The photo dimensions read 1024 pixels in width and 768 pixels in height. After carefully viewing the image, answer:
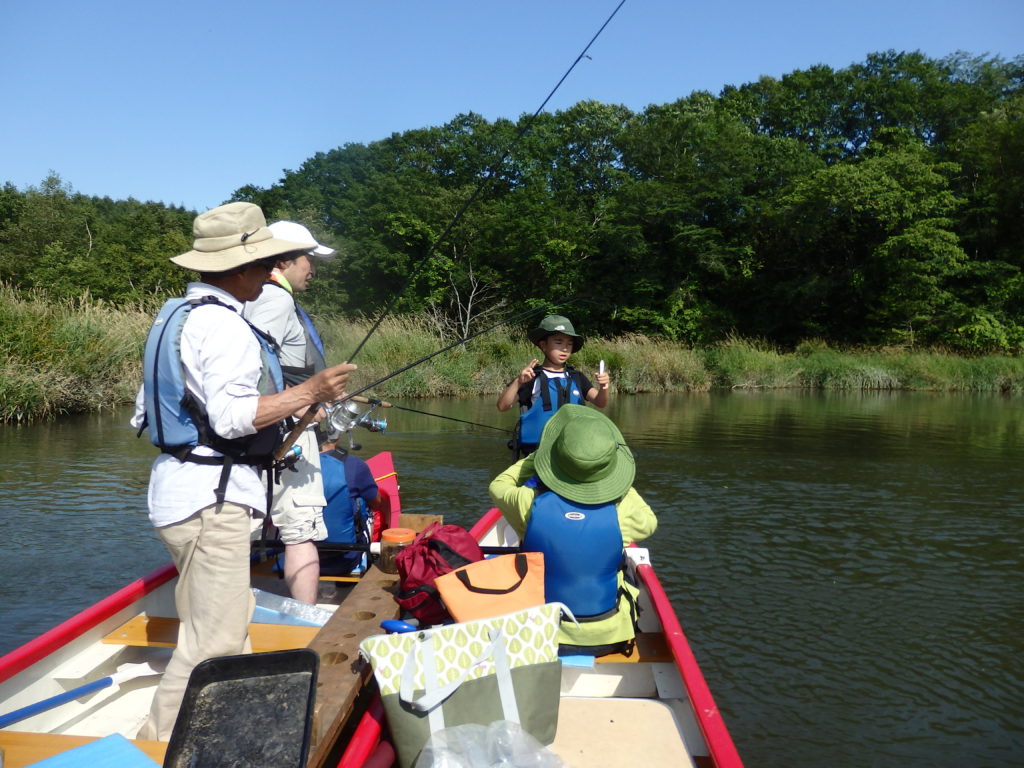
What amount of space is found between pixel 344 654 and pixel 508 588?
610 mm

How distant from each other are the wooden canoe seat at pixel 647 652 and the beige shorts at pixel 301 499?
1.32 meters

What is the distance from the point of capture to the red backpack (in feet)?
10.5

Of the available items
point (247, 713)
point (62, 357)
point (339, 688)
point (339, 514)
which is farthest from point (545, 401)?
point (62, 357)

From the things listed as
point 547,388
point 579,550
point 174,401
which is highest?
point 174,401

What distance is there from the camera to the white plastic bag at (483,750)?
2.29 metres

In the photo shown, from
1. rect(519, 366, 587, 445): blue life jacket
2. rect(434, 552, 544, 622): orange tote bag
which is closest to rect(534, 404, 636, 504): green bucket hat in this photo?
rect(434, 552, 544, 622): orange tote bag

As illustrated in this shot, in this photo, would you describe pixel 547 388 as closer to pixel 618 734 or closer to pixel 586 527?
pixel 586 527

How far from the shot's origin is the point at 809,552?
22.2 feet

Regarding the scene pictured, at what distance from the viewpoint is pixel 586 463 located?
3115mm

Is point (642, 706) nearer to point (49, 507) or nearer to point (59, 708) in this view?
point (59, 708)

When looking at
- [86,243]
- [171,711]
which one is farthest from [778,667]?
[86,243]

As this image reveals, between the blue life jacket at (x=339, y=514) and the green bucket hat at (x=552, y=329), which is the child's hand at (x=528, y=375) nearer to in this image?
the green bucket hat at (x=552, y=329)

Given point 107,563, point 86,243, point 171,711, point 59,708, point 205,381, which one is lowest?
point 107,563

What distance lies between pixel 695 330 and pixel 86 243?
2960 cm
